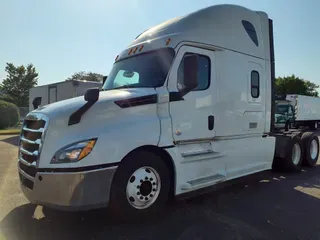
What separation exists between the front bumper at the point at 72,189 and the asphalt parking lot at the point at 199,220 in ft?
1.41

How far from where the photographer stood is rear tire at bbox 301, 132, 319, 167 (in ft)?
27.7

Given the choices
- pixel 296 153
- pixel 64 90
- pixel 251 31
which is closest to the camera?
pixel 251 31

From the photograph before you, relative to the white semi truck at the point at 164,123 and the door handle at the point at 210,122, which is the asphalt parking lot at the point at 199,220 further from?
the door handle at the point at 210,122

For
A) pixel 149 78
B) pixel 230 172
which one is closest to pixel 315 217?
pixel 230 172

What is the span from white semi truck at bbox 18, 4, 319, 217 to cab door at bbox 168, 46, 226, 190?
0.02 m

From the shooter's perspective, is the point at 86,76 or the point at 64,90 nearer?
the point at 64,90

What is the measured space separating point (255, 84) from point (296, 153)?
3.12 m

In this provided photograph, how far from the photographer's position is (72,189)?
3539 millimetres

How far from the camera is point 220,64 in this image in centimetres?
536

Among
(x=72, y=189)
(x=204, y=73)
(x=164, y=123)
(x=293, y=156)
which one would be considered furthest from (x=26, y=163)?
(x=293, y=156)

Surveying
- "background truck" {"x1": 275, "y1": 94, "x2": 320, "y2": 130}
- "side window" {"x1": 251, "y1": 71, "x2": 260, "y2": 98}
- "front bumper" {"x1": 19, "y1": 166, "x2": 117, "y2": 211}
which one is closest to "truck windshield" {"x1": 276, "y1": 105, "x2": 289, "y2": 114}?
"background truck" {"x1": 275, "y1": 94, "x2": 320, "y2": 130}

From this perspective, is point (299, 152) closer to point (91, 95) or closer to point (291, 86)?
point (91, 95)

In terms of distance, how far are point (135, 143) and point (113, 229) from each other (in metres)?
1.19

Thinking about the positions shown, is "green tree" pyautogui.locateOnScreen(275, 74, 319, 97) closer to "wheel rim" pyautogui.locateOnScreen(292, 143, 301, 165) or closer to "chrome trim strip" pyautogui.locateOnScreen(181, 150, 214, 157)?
"wheel rim" pyautogui.locateOnScreen(292, 143, 301, 165)
